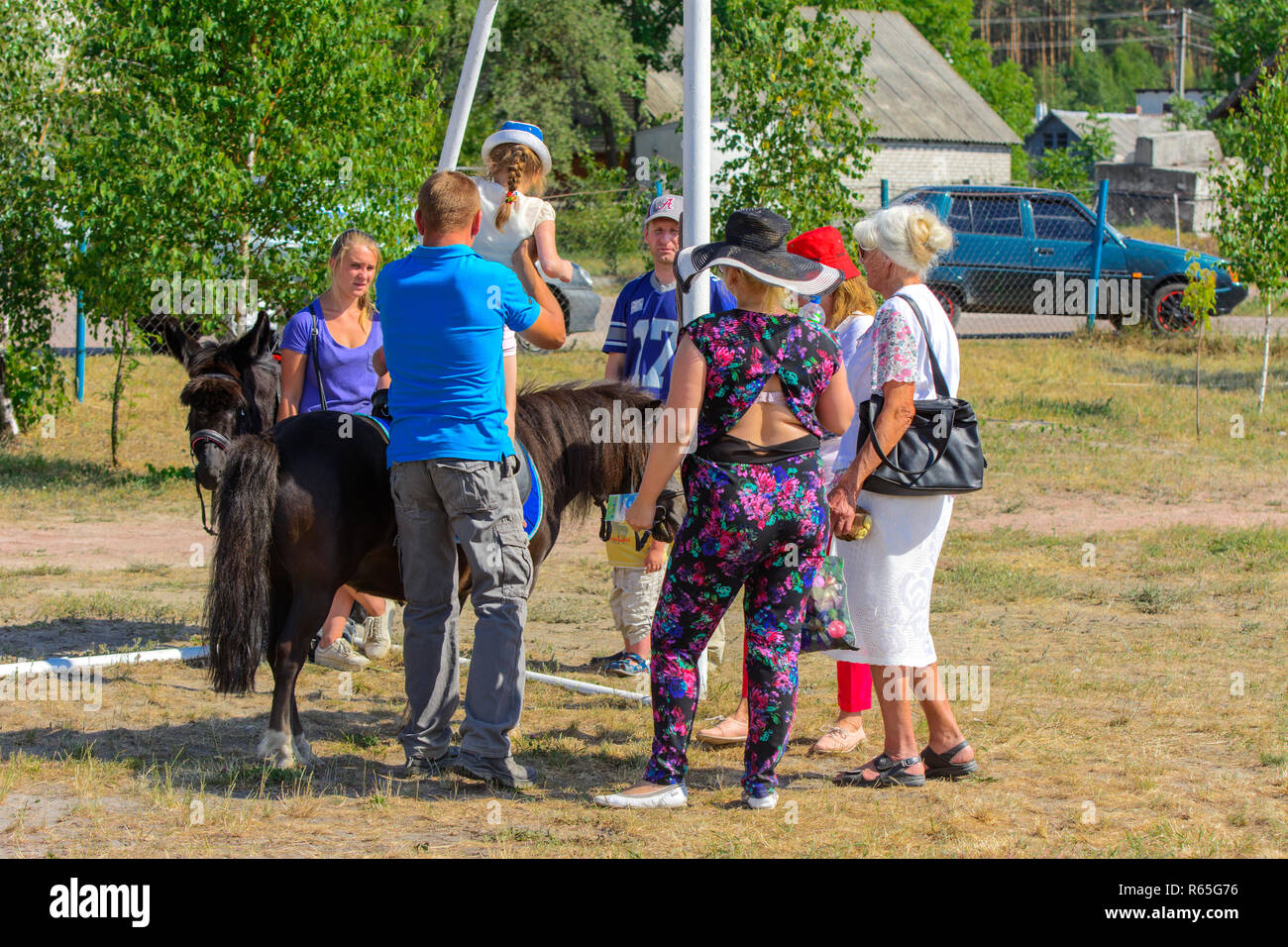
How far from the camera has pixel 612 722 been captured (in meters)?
5.71

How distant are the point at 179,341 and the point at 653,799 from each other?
3.22m

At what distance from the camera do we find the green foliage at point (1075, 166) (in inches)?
1324

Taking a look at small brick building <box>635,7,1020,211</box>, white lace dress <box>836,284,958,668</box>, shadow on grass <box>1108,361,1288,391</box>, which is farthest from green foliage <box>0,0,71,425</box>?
small brick building <box>635,7,1020,211</box>

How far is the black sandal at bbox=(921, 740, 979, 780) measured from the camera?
488cm

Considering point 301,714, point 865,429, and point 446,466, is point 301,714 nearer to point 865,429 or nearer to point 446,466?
point 446,466

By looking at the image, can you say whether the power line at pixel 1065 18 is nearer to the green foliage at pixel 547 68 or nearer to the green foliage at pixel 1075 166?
the green foliage at pixel 1075 166

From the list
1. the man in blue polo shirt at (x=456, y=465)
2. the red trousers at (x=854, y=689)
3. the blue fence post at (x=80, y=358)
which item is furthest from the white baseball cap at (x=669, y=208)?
the blue fence post at (x=80, y=358)

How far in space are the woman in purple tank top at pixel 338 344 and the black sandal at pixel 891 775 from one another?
7.92 ft

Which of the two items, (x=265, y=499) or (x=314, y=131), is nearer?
(x=265, y=499)

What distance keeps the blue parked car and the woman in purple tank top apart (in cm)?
1338

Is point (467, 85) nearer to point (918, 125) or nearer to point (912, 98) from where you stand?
point (918, 125)
